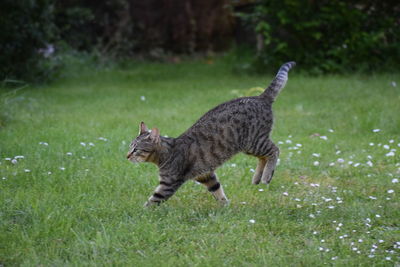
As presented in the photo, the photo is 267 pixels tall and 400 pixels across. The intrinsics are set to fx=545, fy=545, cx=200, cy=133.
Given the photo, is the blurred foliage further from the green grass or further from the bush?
the bush

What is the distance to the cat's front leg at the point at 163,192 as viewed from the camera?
4945mm

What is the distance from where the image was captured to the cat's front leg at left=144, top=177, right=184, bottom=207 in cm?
495

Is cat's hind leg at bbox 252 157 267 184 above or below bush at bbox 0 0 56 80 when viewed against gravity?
below

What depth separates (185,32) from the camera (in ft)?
57.0

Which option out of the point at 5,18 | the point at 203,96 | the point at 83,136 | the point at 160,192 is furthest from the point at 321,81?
the point at 160,192

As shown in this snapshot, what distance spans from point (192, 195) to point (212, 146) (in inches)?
23.5

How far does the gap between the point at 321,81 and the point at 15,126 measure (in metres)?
6.55

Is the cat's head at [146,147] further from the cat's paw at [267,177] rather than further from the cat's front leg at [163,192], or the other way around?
the cat's paw at [267,177]

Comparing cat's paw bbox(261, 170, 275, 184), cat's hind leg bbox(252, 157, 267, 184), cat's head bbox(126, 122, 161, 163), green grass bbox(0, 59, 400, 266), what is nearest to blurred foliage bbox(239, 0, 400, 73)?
green grass bbox(0, 59, 400, 266)

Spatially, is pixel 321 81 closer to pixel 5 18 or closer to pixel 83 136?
pixel 83 136

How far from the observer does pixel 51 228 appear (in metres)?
4.36

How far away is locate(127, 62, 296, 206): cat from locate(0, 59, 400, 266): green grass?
0.69ft

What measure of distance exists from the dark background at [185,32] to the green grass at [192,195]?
2468 mm

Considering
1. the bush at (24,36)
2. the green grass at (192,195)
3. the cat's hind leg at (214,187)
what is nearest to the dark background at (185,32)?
the bush at (24,36)
